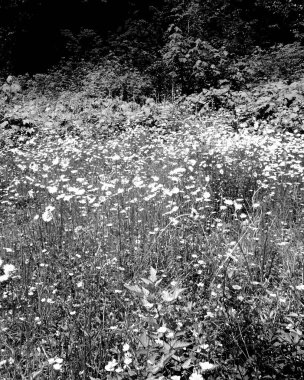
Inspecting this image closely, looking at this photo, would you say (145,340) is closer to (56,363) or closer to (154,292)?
(154,292)

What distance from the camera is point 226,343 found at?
1.73m

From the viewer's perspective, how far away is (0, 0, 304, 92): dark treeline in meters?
16.0

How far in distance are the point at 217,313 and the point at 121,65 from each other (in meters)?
13.9

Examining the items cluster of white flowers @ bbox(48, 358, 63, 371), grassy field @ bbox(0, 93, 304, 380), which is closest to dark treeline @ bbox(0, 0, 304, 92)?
grassy field @ bbox(0, 93, 304, 380)

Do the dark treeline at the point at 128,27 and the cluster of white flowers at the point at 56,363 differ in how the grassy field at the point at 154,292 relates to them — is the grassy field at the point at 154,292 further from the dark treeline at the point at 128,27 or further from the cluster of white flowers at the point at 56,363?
the dark treeline at the point at 128,27

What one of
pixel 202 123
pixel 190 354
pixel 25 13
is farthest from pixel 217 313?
pixel 25 13

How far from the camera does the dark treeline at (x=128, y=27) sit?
1600 centimetres

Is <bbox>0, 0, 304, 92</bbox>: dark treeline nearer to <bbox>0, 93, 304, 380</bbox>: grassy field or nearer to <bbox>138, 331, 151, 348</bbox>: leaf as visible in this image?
<bbox>0, 93, 304, 380</bbox>: grassy field

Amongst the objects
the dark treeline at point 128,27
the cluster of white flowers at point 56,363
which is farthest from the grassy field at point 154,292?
the dark treeline at point 128,27

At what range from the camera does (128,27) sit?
19.2 metres

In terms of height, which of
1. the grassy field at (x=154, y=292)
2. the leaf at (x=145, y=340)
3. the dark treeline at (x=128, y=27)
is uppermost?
the dark treeline at (x=128, y=27)

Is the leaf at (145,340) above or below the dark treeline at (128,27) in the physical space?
below

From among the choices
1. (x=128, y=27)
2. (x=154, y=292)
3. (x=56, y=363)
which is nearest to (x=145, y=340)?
(x=154, y=292)

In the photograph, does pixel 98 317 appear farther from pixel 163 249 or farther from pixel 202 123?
pixel 202 123
